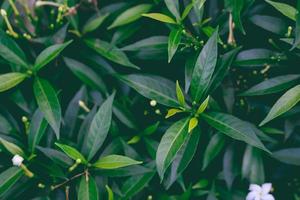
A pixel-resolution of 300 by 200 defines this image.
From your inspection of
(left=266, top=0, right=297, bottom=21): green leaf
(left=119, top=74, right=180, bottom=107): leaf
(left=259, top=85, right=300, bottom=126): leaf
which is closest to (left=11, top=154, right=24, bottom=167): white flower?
(left=119, top=74, right=180, bottom=107): leaf

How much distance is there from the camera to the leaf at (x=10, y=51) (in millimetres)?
1712

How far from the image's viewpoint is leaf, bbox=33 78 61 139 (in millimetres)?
1562

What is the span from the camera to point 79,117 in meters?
1.82

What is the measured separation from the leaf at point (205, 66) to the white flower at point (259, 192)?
0.45 metres

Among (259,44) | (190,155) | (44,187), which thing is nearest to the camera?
(190,155)

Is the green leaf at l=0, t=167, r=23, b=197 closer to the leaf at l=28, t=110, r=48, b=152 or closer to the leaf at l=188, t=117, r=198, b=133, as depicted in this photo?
the leaf at l=28, t=110, r=48, b=152

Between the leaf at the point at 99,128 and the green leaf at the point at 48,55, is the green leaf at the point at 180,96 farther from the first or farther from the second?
the green leaf at the point at 48,55

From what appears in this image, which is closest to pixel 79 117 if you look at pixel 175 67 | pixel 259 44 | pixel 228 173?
pixel 175 67

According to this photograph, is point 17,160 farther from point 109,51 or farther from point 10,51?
point 109,51

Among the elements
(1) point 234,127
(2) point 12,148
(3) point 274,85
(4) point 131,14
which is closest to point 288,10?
(3) point 274,85

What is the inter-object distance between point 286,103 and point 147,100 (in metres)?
0.61

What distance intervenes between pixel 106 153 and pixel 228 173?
0.50 meters

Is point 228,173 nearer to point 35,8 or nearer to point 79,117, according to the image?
point 79,117

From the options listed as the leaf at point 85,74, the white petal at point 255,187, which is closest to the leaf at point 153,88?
the leaf at point 85,74
